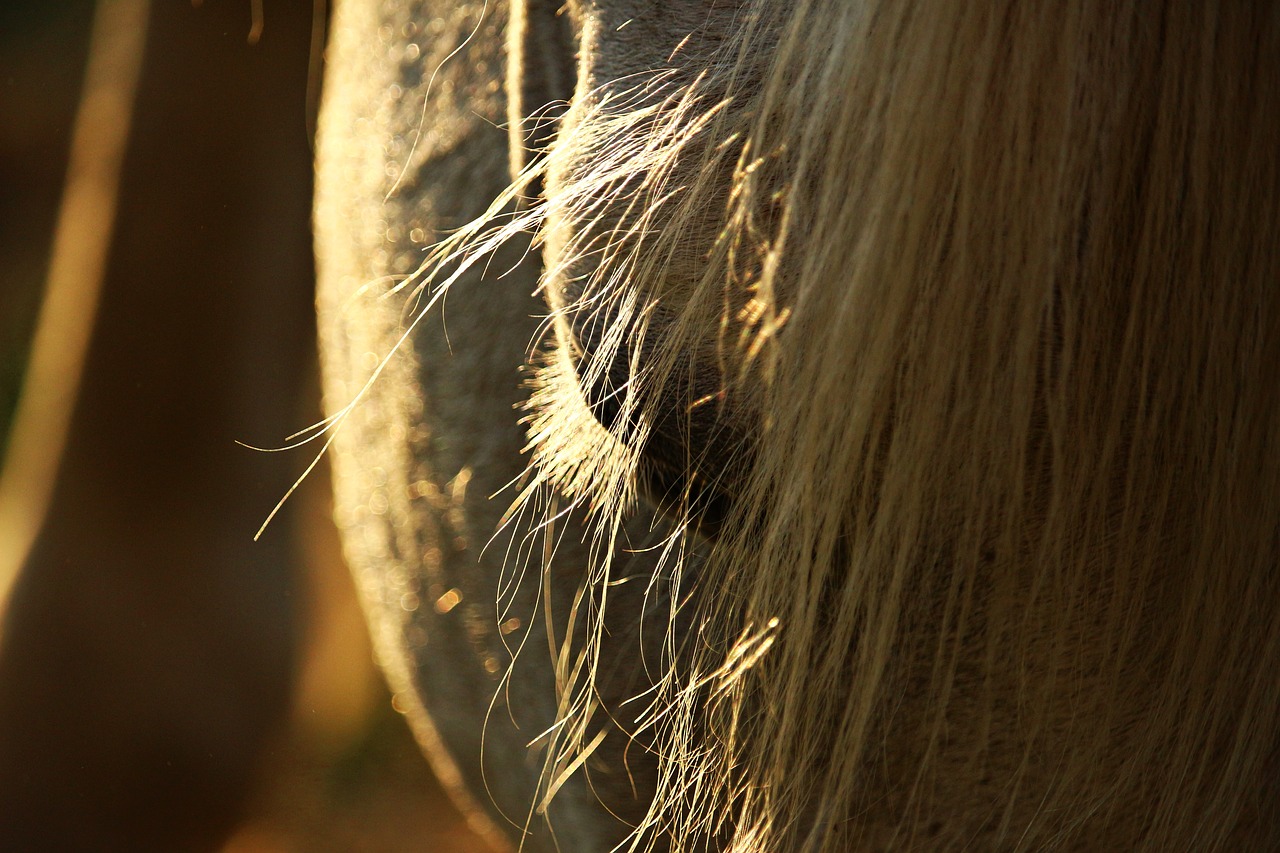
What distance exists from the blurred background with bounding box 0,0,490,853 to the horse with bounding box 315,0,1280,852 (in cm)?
51

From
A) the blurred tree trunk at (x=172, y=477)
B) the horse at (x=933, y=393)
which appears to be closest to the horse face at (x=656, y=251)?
the horse at (x=933, y=393)

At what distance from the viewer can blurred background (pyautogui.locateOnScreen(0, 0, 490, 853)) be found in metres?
0.71

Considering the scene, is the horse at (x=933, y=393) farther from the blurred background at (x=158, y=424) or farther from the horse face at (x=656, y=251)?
the blurred background at (x=158, y=424)

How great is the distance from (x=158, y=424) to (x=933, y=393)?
69 cm

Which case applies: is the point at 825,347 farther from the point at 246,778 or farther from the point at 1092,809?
the point at 246,778

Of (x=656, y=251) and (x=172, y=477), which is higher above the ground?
(x=656, y=251)

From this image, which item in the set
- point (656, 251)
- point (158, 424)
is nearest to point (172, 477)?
point (158, 424)

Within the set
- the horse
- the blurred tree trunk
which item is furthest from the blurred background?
the horse

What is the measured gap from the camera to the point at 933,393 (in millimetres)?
164

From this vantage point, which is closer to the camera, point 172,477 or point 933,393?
point 933,393

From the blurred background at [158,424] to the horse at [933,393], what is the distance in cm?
51

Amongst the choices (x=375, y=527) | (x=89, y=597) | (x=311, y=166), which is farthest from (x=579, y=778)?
(x=311, y=166)

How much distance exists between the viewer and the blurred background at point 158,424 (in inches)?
27.9

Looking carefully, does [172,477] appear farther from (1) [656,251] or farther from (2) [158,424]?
(1) [656,251]
